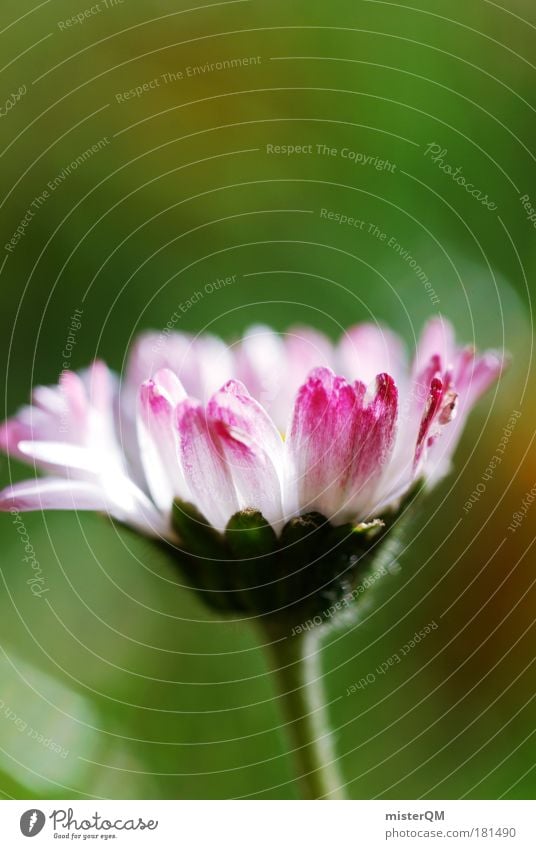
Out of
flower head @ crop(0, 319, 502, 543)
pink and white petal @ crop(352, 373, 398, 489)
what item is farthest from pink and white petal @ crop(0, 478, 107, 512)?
pink and white petal @ crop(352, 373, 398, 489)

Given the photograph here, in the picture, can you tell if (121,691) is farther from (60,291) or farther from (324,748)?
(60,291)

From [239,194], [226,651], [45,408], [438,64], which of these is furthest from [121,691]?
[438,64]

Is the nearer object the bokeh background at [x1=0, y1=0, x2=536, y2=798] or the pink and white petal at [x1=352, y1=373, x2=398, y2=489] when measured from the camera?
the pink and white petal at [x1=352, y1=373, x2=398, y2=489]

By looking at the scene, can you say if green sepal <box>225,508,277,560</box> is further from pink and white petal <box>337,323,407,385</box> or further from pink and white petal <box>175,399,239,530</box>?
pink and white petal <box>337,323,407,385</box>

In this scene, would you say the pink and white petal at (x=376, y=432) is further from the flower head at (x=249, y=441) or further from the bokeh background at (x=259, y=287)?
the bokeh background at (x=259, y=287)
